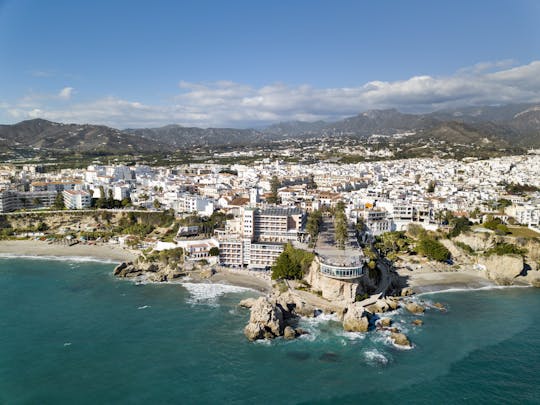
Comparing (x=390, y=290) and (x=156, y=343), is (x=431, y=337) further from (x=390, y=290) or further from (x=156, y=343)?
(x=156, y=343)

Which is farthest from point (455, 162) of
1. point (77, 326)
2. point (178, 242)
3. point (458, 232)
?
point (77, 326)

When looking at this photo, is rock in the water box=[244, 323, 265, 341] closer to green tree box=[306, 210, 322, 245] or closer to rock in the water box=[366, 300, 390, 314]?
rock in the water box=[366, 300, 390, 314]

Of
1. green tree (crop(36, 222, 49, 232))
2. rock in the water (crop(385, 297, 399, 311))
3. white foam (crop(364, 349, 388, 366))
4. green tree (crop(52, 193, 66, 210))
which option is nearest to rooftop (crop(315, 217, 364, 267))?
rock in the water (crop(385, 297, 399, 311))

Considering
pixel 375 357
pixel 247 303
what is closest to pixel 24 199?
pixel 247 303

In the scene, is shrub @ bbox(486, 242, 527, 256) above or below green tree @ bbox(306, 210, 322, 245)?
below

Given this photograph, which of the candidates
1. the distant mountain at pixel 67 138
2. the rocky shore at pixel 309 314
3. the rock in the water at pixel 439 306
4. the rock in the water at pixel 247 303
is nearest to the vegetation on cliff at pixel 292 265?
the rocky shore at pixel 309 314

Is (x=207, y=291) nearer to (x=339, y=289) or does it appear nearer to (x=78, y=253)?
(x=339, y=289)
